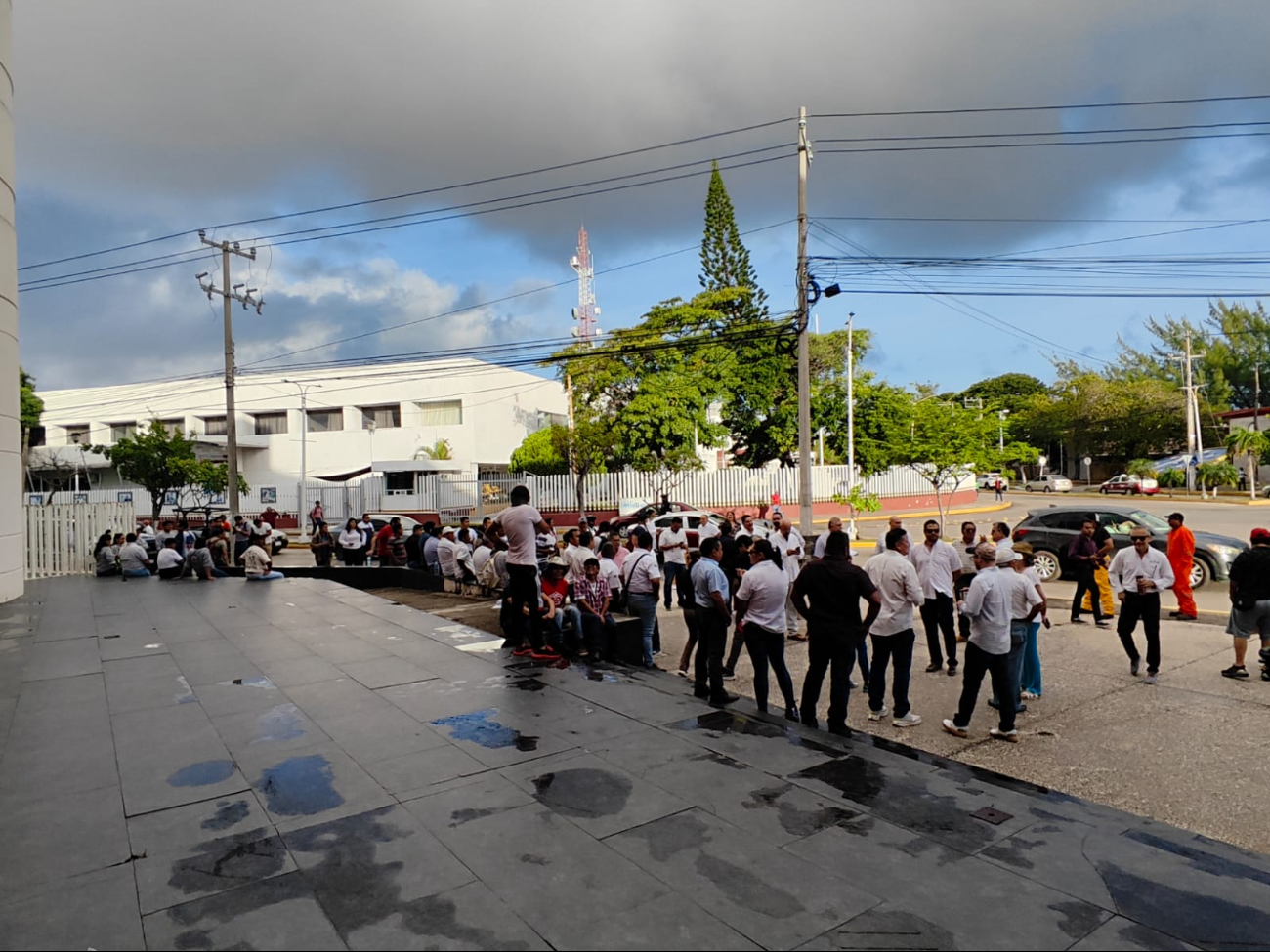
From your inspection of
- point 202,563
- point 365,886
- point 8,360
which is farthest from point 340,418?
point 365,886

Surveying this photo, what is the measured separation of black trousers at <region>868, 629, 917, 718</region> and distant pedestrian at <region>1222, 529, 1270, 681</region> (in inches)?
150

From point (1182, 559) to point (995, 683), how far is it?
5943mm

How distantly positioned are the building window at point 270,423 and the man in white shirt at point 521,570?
152ft

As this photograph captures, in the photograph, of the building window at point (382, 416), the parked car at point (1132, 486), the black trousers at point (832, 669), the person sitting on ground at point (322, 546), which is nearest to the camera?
the black trousers at point (832, 669)

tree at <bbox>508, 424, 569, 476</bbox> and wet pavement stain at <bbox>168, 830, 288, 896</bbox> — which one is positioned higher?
tree at <bbox>508, 424, 569, 476</bbox>

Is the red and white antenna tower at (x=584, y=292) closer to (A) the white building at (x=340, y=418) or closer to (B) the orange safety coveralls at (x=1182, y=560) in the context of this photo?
(A) the white building at (x=340, y=418)

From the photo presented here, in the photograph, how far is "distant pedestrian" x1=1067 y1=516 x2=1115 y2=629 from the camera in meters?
10.9

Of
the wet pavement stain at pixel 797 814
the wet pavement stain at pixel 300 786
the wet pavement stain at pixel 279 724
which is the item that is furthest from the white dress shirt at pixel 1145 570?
the wet pavement stain at pixel 279 724

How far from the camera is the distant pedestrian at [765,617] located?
6770 mm

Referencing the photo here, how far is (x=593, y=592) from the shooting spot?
8852 millimetres

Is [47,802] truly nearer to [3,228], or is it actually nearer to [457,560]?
[457,560]

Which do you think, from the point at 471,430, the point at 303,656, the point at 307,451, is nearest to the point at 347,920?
the point at 303,656

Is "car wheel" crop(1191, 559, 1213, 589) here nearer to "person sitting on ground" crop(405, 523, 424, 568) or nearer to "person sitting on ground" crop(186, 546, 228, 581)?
"person sitting on ground" crop(405, 523, 424, 568)

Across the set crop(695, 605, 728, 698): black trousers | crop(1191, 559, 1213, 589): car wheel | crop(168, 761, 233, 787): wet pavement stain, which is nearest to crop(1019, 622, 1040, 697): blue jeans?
crop(695, 605, 728, 698): black trousers
